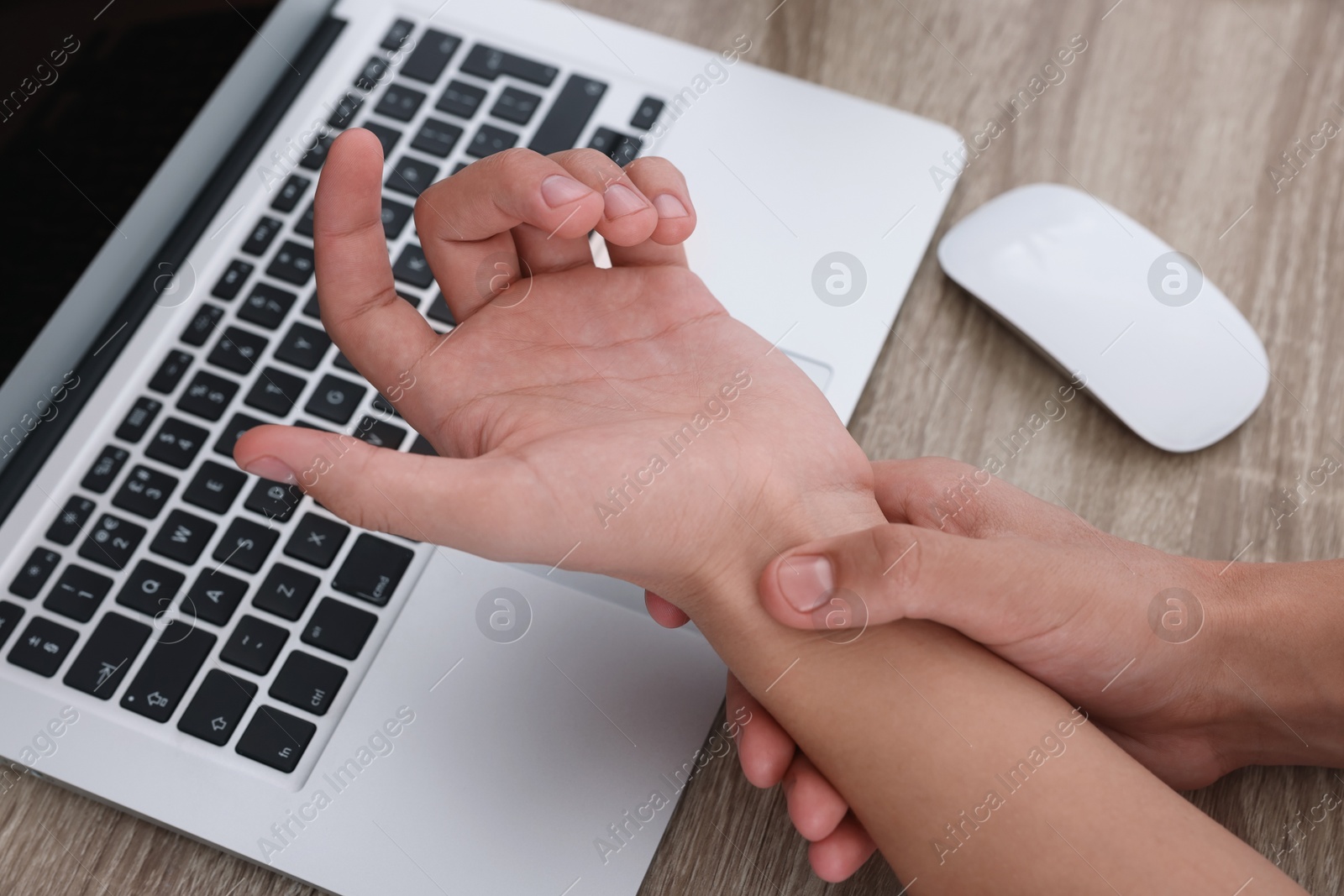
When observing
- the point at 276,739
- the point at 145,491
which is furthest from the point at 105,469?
the point at 276,739

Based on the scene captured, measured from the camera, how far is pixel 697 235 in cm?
84

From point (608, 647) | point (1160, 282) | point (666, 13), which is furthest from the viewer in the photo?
point (666, 13)

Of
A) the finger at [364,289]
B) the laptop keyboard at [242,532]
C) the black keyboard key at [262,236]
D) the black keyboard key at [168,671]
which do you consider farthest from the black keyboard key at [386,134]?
the black keyboard key at [168,671]

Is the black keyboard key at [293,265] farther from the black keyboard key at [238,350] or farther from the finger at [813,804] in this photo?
the finger at [813,804]

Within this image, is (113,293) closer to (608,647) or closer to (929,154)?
(608,647)

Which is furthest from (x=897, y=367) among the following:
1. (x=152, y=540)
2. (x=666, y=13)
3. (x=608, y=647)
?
(x=152, y=540)

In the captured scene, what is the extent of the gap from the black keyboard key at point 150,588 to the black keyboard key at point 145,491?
0.04m

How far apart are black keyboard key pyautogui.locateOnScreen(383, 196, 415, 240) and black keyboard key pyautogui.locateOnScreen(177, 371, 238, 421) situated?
0.18 meters

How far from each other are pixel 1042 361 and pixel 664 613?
395mm

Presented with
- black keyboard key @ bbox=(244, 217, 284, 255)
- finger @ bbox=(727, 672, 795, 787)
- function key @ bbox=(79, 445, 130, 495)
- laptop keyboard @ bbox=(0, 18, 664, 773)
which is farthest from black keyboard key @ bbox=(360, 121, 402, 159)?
finger @ bbox=(727, 672, 795, 787)

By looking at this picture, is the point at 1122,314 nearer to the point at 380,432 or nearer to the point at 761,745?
the point at 761,745

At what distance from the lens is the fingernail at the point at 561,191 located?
623 millimetres

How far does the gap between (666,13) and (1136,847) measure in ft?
2.78

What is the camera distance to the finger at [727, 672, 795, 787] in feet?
2.10
